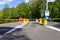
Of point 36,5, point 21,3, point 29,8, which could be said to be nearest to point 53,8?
point 36,5

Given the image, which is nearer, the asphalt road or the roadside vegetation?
the asphalt road

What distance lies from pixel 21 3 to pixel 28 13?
59.0ft

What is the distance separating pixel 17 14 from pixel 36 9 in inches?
678

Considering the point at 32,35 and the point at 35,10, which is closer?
the point at 32,35

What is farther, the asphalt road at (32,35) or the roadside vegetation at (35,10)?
the roadside vegetation at (35,10)

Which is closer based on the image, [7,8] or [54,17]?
[54,17]

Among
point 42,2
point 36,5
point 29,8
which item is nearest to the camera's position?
point 42,2

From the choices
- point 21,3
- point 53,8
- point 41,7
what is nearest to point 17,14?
point 21,3

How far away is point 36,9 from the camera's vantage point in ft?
306

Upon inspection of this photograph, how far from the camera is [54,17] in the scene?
8125cm

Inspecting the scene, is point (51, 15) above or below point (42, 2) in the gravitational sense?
below

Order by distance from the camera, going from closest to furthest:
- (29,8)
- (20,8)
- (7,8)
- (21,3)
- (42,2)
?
1. (42,2)
2. (29,8)
3. (20,8)
4. (21,3)
5. (7,8)

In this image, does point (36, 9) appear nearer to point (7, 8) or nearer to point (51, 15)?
point (51, 15)

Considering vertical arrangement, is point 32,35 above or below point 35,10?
above
